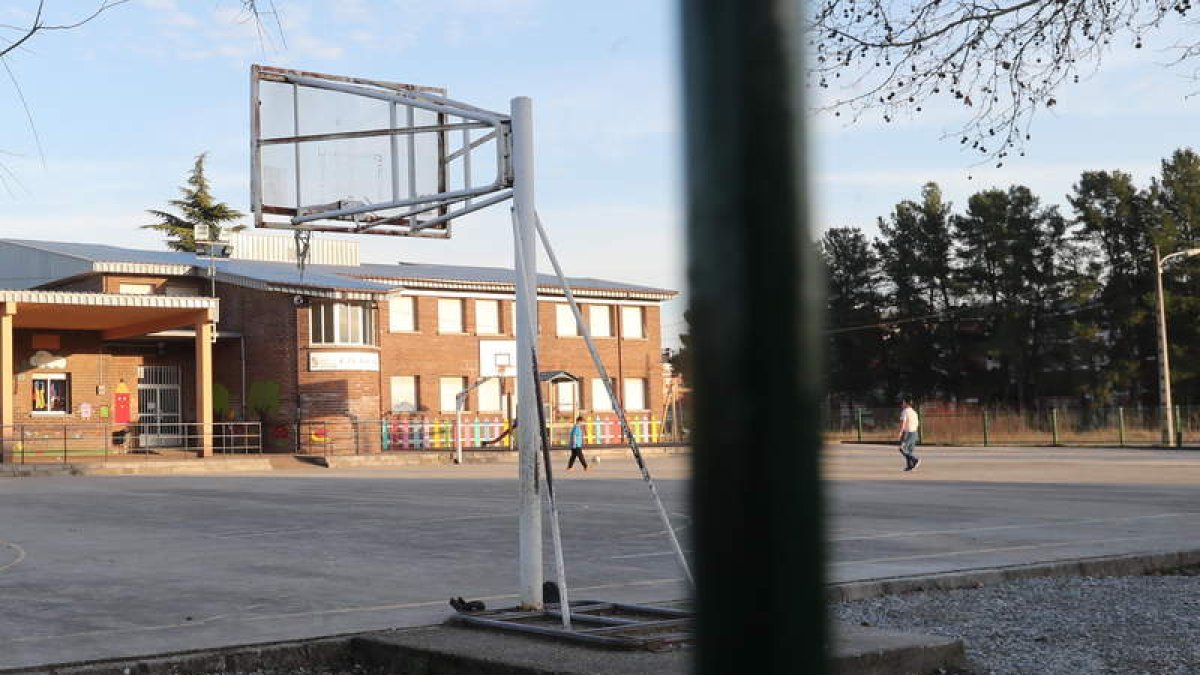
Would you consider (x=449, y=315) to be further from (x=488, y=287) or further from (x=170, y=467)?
(x=170, y=467)

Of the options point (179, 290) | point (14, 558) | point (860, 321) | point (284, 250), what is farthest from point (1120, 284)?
point (14, 558)

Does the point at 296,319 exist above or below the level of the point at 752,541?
above

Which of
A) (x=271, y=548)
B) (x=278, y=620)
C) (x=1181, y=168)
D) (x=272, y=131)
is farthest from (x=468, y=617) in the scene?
(x=1181, y=168)

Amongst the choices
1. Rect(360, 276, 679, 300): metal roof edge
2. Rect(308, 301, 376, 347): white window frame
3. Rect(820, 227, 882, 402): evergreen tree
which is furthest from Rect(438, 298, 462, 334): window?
Rect(820, 227, 882, 402): evergreen tree

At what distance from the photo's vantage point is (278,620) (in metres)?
8.39

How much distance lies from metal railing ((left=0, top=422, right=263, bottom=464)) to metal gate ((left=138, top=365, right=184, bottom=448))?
46 mm

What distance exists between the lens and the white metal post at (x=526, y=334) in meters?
7.93

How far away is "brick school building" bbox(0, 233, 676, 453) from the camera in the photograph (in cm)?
4191

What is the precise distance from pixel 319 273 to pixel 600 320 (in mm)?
13631

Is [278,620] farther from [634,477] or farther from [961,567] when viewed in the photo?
[634,477]

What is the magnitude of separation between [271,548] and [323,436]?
29.7 metres

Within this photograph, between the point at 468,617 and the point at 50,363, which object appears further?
the point at 50,363

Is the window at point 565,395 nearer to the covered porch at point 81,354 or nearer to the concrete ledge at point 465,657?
the covered porch at point 81,354

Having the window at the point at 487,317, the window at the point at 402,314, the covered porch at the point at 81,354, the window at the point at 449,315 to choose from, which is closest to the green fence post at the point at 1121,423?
the window at the point at 487,317
